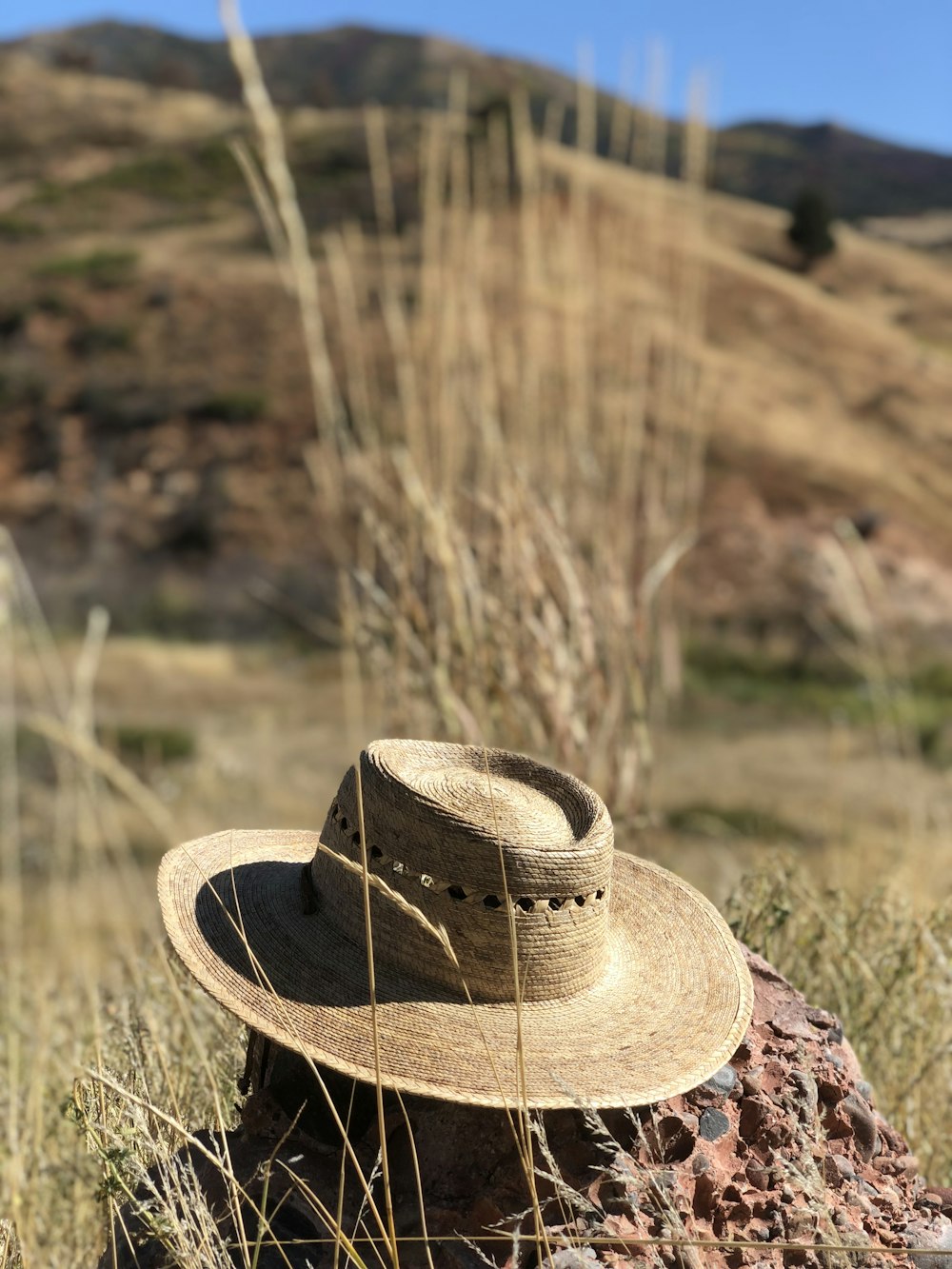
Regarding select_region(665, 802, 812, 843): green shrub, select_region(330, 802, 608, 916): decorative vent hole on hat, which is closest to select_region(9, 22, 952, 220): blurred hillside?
select_region(665, 802, 812, 843): green shrub

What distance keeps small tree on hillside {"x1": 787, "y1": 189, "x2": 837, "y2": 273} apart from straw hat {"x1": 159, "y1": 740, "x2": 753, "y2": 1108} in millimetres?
29010

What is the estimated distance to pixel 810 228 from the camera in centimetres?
2825

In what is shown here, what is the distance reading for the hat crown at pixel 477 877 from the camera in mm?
1423

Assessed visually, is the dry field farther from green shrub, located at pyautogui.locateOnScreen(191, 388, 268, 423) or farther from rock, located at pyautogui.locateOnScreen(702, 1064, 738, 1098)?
green shrub, located at pyautogui.locateOnScreen(191, 388, 268, 423)

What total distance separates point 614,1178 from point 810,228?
29.6 meters

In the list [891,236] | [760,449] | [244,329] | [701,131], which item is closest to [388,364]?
[244,329]

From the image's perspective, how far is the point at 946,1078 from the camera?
2.20 meters

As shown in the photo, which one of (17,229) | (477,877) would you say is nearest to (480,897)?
(477,877)

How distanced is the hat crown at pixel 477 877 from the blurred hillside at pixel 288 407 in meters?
13.0

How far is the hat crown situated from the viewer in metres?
1.42

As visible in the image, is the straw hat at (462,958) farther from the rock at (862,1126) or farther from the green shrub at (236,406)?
the green shrub at (236,406)

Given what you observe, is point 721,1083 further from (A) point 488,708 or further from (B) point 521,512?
(B) point 521,512

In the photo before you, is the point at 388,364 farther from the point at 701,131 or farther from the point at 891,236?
the point at 891,236

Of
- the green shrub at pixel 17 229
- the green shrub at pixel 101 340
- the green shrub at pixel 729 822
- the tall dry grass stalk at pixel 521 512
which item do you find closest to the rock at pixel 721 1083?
the tall dry grass stalk at pixel 521 512
